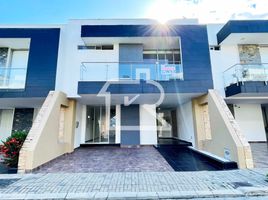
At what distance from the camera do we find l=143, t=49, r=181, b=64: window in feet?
36.3

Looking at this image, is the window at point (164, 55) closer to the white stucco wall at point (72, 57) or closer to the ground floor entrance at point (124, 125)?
the white stucco wall at point (72, 57)

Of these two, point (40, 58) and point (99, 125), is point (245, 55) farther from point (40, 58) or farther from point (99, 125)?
point (40, 58)

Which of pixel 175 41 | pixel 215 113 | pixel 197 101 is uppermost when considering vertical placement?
pixel 175 41

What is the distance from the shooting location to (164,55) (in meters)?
11.2

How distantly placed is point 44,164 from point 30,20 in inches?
389

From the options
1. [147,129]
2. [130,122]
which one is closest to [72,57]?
[130,122]

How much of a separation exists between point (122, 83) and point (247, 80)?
7160mm

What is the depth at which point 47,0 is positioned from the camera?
10328 millimetres

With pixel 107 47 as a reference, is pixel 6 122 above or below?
below

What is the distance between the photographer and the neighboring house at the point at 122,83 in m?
7.49

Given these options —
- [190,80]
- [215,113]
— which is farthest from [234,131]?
[190,80]

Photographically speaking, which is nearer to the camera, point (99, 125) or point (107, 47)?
point (107, 47)

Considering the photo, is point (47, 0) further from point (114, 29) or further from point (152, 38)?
point (152, 38)

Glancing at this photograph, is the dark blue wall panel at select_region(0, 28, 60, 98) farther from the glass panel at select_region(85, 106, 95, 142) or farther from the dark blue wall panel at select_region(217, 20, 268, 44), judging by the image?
the dark blue wall panel at select_region(217, 20, 268, 44)
